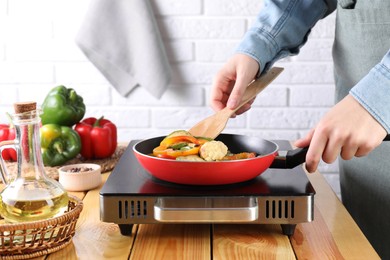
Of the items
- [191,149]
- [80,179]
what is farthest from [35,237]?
[80,179]

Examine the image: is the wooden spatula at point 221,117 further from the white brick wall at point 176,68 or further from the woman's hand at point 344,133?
the white brick wall at point 176,68

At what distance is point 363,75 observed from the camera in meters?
1.60

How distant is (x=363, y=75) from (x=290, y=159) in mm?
525

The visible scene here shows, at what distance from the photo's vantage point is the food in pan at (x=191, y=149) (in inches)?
45.1

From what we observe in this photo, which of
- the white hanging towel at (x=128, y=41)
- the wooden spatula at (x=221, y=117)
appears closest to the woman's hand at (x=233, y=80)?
the wooden spatula at (x=221, y=117)

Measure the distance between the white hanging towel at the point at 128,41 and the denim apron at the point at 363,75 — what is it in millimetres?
972

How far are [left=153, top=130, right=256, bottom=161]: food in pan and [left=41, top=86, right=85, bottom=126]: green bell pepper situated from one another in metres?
0.78

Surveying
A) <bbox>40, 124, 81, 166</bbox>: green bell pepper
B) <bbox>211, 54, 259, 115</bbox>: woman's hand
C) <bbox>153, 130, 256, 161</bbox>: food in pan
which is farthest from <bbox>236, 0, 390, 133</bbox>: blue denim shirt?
<bbox>40, 124, 81, 166</bbox>: green bell pepper

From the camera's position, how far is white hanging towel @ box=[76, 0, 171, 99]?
100 inches

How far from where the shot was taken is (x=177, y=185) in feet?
3.77

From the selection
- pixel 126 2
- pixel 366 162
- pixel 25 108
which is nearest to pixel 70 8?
pixel 126 2

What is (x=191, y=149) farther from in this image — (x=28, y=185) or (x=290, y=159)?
(x=28, y=185)

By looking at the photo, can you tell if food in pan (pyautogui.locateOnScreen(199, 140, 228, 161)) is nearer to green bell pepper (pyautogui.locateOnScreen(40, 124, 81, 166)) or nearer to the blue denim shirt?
the blue denim shirt

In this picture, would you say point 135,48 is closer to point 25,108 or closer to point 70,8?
point 70,8
